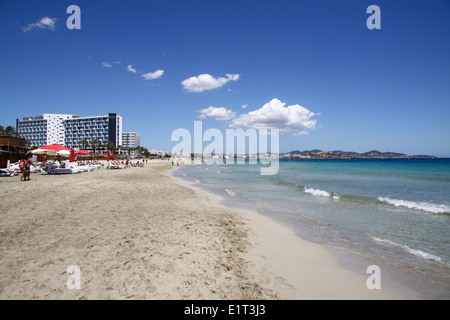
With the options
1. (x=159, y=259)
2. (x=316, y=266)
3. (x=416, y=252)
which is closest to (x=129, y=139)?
(x=159, y=259)

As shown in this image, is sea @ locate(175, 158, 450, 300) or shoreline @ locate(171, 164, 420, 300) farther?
sea @ locate(175, 158, 450, 300)

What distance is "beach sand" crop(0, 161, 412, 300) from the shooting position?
3.45 metres

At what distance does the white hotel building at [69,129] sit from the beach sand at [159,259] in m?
144

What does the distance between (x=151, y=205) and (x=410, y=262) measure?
8.89 meters

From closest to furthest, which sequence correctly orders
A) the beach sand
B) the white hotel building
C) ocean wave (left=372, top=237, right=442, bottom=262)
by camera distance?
the beach sand → ocean wave (left=372, top=237, right=442, bottom=262) → the white hotel building

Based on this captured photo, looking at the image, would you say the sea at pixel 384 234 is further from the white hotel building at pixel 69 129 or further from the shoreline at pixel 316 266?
the white hotel building at pixel 69 129

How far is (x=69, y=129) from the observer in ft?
449

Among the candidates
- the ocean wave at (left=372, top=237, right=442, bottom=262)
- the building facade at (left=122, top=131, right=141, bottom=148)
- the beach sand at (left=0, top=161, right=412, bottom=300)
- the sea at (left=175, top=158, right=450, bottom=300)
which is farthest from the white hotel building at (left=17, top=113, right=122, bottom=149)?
the ocean wave at (left=372, top=237, right=442, bottom=262)

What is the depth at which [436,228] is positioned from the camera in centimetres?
800

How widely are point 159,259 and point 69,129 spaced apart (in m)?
167

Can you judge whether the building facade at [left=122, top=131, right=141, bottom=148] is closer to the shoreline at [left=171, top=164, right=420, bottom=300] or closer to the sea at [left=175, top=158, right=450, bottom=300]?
the sea at [left=175, top=158, right=450, bottom=300]

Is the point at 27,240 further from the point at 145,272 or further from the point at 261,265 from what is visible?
the point at 261,265

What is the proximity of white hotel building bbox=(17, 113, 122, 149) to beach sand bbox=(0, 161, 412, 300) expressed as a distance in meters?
144

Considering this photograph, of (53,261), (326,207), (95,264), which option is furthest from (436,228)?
(53,261)
